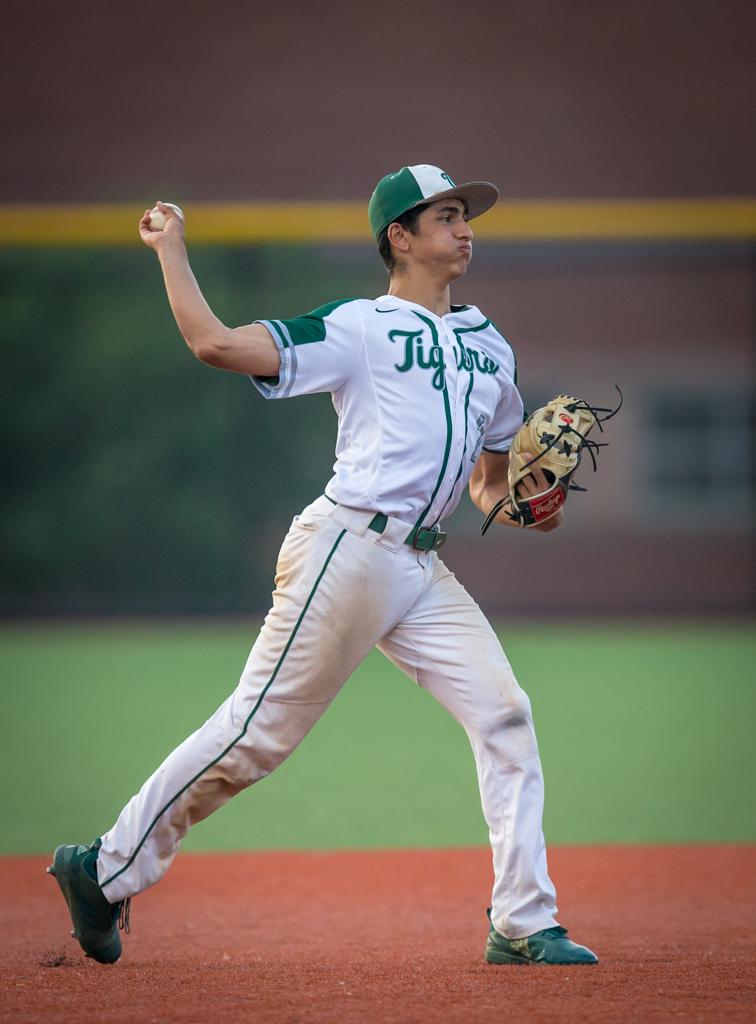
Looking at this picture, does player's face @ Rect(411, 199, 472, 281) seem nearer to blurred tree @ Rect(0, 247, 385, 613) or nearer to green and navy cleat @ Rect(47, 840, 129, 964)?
green and navy cleat @ Rect(47, 840, 129, 964)

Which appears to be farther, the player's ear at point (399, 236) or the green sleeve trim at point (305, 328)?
the player's ear at point (399, 236)

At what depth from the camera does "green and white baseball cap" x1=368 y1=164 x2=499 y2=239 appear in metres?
3.62

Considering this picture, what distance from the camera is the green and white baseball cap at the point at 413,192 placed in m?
3.62

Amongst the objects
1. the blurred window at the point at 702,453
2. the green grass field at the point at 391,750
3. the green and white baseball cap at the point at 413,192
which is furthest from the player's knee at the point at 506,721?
the blurred window at the point at 702,453

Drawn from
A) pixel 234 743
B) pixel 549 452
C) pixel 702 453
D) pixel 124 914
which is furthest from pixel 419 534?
pixel 702 453

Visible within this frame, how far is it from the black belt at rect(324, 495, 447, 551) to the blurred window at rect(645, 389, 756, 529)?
1399 cm

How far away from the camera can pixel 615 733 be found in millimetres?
7930

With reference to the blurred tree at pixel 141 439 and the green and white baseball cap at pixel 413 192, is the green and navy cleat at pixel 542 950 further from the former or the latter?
the blurred tree at pixel 141 439

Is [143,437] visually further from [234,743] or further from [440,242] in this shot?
[234,743]

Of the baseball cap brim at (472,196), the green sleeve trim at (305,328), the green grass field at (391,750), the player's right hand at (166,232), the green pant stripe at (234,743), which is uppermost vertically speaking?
the baseball cap brim at (472,196)

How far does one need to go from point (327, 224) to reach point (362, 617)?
10.6 meters

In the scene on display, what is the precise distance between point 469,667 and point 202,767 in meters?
0.69

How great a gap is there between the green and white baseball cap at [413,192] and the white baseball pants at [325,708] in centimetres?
81

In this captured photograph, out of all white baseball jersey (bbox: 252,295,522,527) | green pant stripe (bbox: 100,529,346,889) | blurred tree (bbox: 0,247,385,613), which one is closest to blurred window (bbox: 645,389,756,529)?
blurred tree (bbox: 0,247,385,613)
